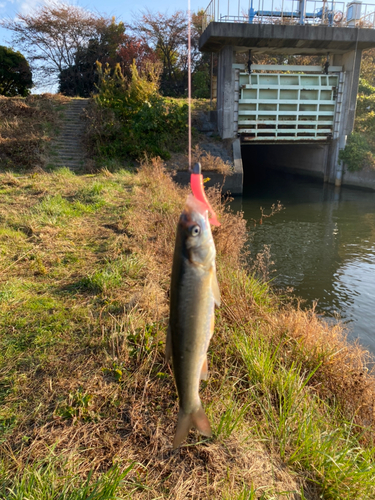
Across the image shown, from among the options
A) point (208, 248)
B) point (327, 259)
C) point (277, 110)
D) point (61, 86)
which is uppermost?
point (61, 86)

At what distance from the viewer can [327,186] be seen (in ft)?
59.8

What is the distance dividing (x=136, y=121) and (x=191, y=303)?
633 inches

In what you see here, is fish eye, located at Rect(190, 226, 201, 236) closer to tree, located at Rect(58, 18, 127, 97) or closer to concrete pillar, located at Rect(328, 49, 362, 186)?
concrete pillar, located at Rect(328, 49, 362, 186)

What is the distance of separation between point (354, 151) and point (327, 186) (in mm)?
2129

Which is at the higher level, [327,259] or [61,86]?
[61,86]

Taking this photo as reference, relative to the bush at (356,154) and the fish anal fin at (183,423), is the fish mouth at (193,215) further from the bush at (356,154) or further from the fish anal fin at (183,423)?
the bush at (356,154)

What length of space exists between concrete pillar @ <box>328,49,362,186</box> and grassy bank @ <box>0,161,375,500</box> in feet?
49.6

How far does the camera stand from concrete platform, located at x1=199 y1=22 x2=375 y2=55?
14.7 m

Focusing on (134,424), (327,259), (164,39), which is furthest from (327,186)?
(134,424)

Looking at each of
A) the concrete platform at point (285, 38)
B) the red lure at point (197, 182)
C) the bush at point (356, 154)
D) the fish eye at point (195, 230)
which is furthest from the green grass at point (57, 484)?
the bush at point (356, 154)

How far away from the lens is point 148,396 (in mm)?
2771

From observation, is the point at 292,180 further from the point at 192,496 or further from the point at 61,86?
the point at 192,496

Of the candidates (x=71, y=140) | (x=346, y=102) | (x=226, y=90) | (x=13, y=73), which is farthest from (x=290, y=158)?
(x=13, y=73)

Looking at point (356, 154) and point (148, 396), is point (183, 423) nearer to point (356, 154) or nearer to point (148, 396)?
point (148, 396)
